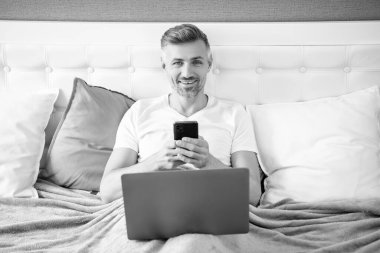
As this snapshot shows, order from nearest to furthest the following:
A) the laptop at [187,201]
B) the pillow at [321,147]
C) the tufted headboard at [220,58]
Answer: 1. the laptop at [187,201]
2. the pillow at [321,147]
3. the tufted headboard at [220,58]

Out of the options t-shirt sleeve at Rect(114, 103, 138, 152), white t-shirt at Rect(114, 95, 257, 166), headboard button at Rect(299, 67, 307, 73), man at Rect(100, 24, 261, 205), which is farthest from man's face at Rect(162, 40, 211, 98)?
headboard button at Rect(299, 67, 307, 73)

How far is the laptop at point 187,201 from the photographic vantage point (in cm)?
84

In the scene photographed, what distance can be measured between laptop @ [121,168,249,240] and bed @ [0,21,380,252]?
2.0 inches

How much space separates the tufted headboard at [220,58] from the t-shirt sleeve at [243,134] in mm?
160

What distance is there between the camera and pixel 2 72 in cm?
161

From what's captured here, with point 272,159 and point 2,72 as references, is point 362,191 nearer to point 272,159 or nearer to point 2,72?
point 272,159

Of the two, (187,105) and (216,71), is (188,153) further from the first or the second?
(216,71)

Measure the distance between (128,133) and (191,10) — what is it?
25.4 inches

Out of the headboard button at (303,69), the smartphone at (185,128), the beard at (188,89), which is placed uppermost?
the headboard button at (303,69)

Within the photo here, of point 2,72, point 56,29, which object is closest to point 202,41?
point 56,29

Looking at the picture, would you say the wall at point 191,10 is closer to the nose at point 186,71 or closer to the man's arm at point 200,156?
the nose at point 186,71

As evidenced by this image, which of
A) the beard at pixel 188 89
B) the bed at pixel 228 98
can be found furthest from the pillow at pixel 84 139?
the beard at pixel 188 89

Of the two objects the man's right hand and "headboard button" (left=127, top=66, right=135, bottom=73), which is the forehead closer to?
"headboard button" (left=127, top=66, right=135, bottom=73)

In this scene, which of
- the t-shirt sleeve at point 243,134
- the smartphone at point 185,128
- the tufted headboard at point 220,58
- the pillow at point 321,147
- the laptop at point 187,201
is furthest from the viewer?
the tufted headboard at point 220,58
